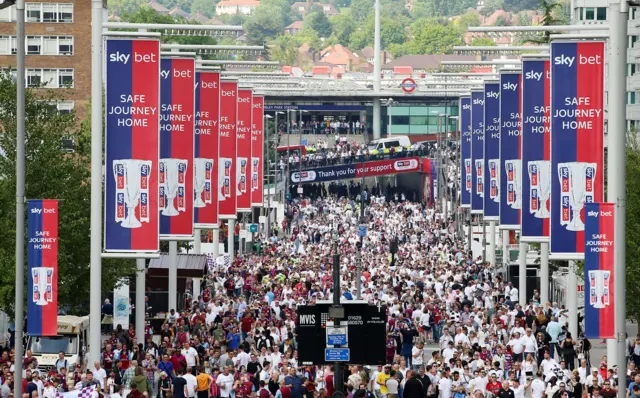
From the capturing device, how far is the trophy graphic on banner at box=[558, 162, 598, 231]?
33.2m

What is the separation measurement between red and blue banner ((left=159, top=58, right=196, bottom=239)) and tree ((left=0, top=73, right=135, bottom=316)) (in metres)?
2.25

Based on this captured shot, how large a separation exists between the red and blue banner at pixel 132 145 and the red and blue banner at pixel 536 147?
8.91 meters

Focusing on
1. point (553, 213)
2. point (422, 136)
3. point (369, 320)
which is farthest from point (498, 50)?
point (422, 136)

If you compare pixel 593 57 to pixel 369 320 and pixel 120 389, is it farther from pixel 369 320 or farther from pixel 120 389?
pixel 120 389

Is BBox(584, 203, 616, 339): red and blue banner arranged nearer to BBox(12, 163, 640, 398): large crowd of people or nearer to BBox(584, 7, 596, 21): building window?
BBox(12, 163, 640, 398): large crowd of people

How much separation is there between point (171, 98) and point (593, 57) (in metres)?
10.5

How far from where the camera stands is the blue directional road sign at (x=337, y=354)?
101 feet

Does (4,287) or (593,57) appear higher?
(593,57)

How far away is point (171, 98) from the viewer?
39000 millimetres

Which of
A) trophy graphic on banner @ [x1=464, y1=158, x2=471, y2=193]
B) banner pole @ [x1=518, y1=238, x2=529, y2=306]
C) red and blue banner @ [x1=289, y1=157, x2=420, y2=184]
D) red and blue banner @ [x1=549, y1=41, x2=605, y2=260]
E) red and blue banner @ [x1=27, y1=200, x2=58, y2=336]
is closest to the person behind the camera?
red and blue banner @ [x1=27, y1=200, x2=58, y2=336]

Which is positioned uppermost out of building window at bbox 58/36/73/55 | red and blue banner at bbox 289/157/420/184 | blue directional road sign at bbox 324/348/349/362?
building window at bbox 58/36/73/55

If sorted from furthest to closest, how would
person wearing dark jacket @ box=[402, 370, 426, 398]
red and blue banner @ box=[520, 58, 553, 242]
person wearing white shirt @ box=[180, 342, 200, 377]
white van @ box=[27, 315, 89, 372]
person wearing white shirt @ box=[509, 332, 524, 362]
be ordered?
1. person wearing white shirt @ box=[509, 332, 524, 362]
2. red and blue banner @ box=[520, 58, 553, 242]
3. white van @ box=[27, 315, 89, 372]
4. person wearing white shirt @ box=[180, 342, 200, 377]
5. person wearing dark jacket @ box=[402, 370, 426, 398]

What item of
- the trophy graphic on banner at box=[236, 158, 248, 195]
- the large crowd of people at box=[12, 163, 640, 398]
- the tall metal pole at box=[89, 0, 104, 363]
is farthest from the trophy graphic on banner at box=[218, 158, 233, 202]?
the tall metal pole at box=[89, 0, 104, 363]

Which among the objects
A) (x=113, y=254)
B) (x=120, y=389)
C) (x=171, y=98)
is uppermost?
(x=171, y=98)
